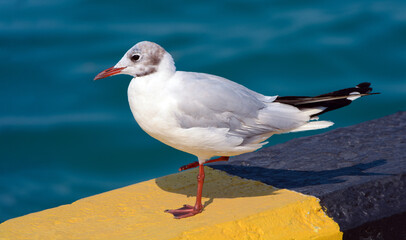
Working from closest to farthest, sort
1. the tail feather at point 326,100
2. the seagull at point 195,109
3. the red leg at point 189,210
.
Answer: the seagull at point 195,109, the red leg at point 189,210, the tail feather at point 326,100

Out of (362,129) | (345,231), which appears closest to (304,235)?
(345,231)

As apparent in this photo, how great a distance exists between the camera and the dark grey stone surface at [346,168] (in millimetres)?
4238

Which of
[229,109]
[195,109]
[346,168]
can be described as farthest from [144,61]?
[346,168]

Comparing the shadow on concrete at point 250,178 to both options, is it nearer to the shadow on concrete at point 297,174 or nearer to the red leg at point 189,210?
the shadow on concrete at point 297,174

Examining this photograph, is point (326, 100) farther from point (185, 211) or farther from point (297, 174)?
point (185, 211)

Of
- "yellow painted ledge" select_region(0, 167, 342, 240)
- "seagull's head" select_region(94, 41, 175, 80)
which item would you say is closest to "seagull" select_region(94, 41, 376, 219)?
"seagull's head" select_region(94, 41, 175, 80)

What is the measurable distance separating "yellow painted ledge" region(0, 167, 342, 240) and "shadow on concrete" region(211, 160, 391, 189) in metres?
0.11

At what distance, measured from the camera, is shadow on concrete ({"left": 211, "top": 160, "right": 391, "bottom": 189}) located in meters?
4.49

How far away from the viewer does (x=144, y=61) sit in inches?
161

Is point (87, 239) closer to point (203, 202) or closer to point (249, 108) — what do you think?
point (203, 202)

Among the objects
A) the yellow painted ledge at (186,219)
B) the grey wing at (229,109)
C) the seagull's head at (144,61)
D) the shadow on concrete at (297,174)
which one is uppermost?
the seagull's head at (144,61)

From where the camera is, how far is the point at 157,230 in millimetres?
3969

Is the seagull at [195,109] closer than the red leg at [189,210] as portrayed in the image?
Yes

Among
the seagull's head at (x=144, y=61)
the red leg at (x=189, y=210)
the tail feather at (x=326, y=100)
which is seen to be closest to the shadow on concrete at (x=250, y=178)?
the red leg at (x=189, y=210)
